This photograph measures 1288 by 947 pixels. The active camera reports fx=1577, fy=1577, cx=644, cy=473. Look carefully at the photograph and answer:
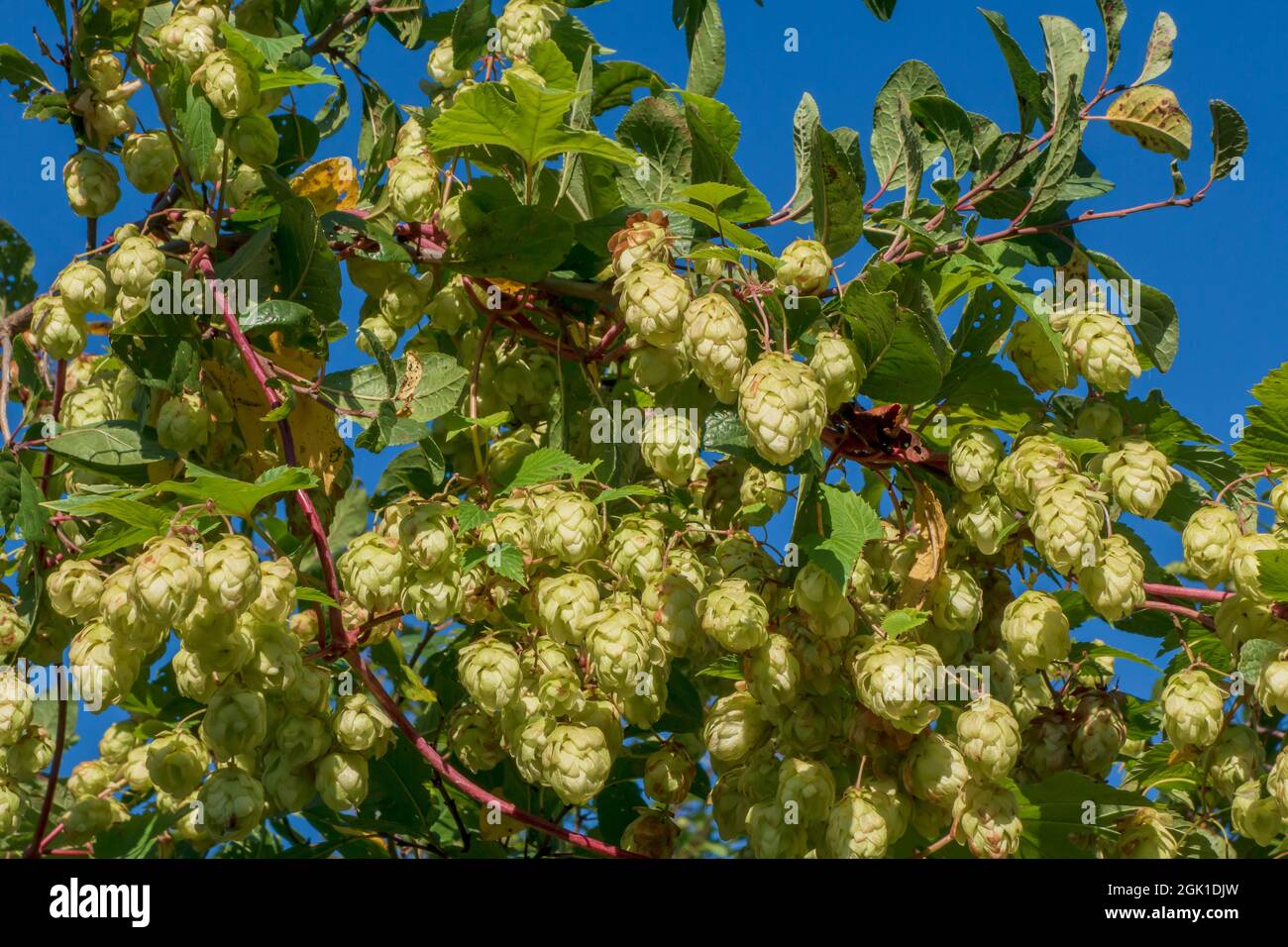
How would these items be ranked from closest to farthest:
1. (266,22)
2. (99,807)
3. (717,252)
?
(717,252) → (99,807) → (266,22)

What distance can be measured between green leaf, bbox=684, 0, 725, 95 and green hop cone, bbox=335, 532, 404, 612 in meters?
1.46

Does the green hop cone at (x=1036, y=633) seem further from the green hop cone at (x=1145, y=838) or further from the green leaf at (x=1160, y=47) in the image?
the green leaf at (x=1160, y=47)

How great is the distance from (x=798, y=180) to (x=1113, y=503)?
35.8 inches

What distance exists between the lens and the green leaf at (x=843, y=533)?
2690 mm

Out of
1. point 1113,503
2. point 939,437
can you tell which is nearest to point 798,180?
point 939,437

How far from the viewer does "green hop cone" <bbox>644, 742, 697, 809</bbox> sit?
3.21 m

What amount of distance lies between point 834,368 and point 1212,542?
75 cm

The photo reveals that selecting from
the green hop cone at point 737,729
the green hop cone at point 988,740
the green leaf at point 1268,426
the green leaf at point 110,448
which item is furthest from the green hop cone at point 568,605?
the green leaf at point 1268,426

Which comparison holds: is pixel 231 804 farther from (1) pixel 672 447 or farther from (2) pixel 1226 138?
(2) pixel 1226 138

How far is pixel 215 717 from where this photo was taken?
2758mm

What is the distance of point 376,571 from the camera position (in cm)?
282

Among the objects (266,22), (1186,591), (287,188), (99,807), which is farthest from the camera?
(266,22)

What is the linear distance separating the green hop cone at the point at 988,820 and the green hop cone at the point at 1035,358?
0.79 m
